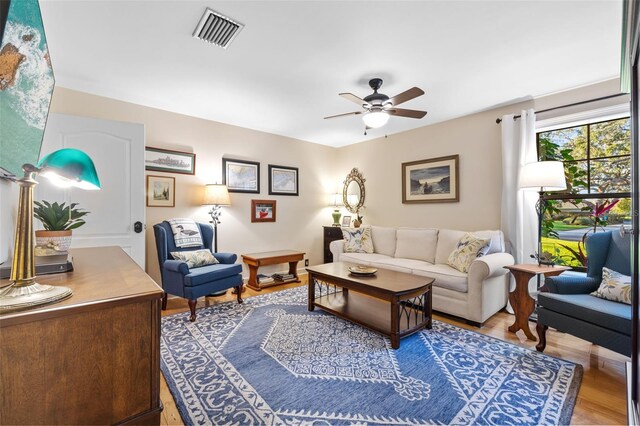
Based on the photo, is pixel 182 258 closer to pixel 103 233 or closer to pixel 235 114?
pixel 103 233

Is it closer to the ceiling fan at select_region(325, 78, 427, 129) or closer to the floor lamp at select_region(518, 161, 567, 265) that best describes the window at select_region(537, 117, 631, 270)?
the floor lamp at select_region(518, 161, 567, 265)

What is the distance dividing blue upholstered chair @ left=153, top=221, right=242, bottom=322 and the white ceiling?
166 cm

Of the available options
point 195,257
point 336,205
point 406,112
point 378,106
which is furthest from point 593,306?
point 336,205

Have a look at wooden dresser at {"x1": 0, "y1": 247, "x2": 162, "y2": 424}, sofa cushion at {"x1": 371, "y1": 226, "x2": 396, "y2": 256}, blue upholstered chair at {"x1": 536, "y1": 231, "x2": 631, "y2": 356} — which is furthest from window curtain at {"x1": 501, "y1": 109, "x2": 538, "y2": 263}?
wooden dresser at {"x1": 0, "y1": 247, "x2": 162, "y2": 424}

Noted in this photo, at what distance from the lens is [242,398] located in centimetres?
168

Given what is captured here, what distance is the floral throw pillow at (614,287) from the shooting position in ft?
6.47

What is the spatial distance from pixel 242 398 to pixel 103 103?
11.3 ft

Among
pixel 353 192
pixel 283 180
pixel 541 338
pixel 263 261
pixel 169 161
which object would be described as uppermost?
pixel 169 161

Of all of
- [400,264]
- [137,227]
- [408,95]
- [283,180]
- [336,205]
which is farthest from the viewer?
[336,205]

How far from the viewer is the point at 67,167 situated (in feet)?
2.73

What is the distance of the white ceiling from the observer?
72.8 inches

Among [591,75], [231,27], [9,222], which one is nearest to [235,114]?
[231,27]

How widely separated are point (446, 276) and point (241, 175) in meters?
3.17

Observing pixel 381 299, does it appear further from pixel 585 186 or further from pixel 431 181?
pixel 585 186
